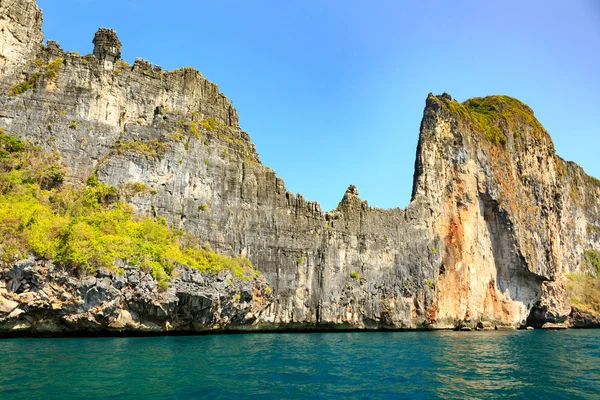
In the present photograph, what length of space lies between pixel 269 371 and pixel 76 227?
16.4 m

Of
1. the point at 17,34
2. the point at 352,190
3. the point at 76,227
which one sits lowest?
the point at 76,227

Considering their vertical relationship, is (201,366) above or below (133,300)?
below

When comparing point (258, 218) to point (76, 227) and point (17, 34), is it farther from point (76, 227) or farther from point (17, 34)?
point (17, 34)

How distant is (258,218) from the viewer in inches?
1713

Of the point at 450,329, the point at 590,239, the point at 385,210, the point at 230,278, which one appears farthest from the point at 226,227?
the point at 590,239

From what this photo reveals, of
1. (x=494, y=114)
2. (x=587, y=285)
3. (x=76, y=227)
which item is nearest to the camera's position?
(x=76, y=227)

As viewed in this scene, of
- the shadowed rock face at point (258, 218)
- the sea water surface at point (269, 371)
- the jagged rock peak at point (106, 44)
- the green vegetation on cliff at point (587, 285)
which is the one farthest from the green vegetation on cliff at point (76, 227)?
the green vegetation on cliff at point (587, 285)

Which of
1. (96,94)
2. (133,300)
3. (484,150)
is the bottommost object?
(133,300)

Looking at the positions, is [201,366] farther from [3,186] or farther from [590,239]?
[590,239]

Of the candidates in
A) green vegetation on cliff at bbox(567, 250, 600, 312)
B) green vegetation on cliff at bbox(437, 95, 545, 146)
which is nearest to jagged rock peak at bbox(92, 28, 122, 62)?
green vegetation on cliff at bbox(437, 95, 545, 146)

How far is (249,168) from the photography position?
4434cm

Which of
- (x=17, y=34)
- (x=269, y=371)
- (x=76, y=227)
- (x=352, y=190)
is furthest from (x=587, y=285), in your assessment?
(x=17, y=34)

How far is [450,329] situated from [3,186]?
45153 millimetres

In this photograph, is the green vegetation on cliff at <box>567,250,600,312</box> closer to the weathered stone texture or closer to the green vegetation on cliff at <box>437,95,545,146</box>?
the green vegetation on cliff at <box>437,95,545,146</box>
